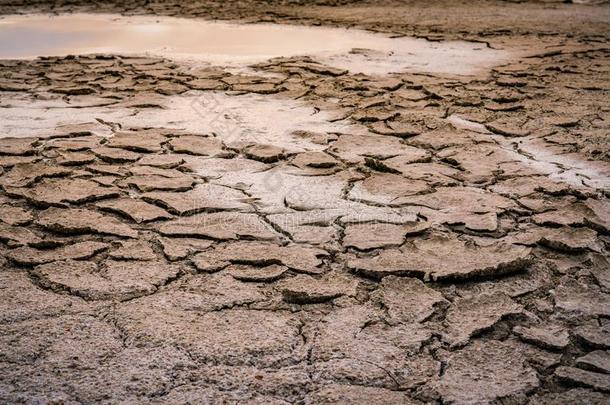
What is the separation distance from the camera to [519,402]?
3.91ft

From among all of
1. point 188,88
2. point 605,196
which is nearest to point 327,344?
point 605,196

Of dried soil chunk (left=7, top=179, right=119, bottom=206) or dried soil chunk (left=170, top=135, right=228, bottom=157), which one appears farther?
dried soil chunk (left=170, top=135, right=228, bottom=157)

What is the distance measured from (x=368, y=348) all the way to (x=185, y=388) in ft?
1.26

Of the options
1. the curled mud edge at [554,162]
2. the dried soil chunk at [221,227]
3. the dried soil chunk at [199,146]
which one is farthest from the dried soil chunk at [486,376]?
the dried soil chunk at [199,146]

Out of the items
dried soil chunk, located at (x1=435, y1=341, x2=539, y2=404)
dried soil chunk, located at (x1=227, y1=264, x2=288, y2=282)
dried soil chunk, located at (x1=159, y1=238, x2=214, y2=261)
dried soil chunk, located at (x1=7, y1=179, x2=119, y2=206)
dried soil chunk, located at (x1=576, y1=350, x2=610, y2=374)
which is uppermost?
dried soil chunk, located at (x1=7, y1=179, x2=119, y2=206)

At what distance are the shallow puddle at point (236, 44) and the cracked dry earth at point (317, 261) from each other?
1237mm

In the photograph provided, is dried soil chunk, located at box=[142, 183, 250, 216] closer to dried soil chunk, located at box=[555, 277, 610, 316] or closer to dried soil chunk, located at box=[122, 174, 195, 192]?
dried soil chunk, located at box=[122, 174, 195, 192]

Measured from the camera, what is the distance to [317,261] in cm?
174

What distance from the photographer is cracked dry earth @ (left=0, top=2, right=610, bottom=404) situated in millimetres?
1266

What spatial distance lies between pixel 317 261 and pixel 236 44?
3.66 meters

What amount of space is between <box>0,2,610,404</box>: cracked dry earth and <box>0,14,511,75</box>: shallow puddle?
1.24 metres

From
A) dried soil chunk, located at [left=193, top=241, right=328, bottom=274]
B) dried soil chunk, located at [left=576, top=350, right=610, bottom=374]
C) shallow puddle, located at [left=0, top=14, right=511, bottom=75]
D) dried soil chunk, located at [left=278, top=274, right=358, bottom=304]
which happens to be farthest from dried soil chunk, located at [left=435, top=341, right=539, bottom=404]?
shallow puddle, located at [left=0, top=14, right=511, bottom=75]

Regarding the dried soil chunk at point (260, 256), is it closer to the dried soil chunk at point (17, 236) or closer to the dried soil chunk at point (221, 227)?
the dried soil chunk at point (221, 227)

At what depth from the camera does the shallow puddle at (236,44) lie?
4.43 meters
